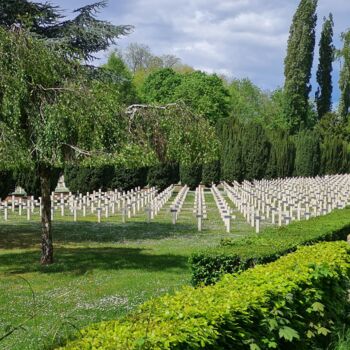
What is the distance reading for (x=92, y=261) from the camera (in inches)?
460

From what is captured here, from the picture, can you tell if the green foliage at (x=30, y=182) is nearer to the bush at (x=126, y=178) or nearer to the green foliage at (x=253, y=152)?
the bush at (x=126, y=178)

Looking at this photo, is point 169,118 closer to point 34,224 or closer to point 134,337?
point 34,224

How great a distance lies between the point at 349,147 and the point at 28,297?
49.6 m

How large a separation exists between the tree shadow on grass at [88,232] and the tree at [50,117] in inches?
155

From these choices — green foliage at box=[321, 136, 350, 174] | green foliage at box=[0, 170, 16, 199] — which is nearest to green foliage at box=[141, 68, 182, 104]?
green foliage at box=[321, 136, 350, 174]

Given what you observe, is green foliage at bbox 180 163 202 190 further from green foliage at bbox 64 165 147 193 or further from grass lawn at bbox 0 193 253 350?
grass lawn at bbox 0 193 253 350

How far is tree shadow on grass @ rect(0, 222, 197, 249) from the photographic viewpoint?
50.1ft

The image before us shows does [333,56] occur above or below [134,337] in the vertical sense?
above

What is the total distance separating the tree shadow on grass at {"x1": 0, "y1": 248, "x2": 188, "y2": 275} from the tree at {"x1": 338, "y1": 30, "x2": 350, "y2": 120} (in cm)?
4873

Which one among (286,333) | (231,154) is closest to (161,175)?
(231,154)

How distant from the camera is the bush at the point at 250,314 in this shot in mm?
3183

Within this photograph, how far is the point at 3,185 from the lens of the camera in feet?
79.8

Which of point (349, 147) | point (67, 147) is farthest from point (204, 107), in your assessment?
point (67, 147)

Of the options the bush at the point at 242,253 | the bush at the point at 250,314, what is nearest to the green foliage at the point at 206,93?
the bush at the point at 242,253
